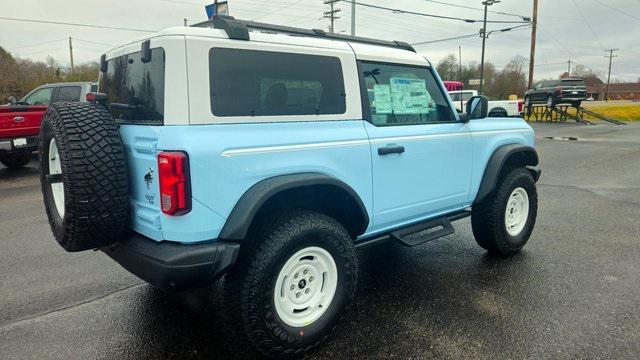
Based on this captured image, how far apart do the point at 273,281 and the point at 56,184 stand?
5.50ft

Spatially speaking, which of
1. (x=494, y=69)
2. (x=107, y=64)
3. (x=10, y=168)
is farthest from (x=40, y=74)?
(x=494, y=69)

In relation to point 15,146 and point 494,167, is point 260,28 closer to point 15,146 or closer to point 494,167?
point 494,167

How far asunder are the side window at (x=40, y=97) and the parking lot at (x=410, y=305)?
636cm

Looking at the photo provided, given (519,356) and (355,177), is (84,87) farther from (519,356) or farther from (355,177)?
(519,356)

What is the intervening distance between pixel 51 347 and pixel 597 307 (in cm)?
388

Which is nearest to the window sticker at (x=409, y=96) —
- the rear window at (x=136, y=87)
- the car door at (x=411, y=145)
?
the car door at (x=411, y=145)

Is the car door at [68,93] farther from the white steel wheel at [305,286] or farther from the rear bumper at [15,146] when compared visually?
the white steel wheel at [305,286]

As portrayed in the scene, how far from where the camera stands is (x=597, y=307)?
3277mm

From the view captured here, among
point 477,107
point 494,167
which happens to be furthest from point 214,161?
point 494,167

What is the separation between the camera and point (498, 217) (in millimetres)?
4172

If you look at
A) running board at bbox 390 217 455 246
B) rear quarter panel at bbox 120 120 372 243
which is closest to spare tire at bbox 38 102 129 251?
rear quarter panel at bbox 120 120 372 243

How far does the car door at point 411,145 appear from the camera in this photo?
3.20 meters

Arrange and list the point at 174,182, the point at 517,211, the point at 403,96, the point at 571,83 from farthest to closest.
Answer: the point at 571,83, the point at 517,211, the point at 403,96, the point at 174,182

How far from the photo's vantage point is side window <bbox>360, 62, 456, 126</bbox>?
10.7ft
